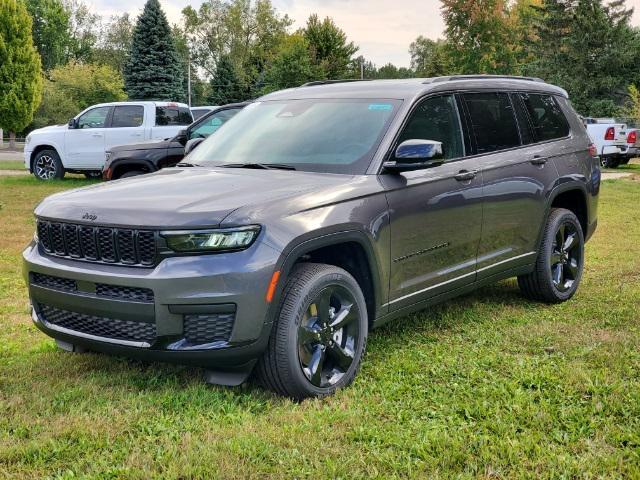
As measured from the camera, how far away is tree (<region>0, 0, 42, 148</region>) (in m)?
32.9

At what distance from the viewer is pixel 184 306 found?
11.5 feet

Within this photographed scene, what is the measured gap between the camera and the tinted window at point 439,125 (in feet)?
15.5

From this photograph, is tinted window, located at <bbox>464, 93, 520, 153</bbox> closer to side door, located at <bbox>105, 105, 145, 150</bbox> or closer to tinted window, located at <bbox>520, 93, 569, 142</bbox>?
tinted window, located at <bbox>520, 93, 569, 142</bbox>

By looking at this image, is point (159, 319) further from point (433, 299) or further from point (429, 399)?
point (433, 299)

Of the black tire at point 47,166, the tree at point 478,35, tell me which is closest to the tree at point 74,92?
the tree at point 478,35

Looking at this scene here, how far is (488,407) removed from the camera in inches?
148

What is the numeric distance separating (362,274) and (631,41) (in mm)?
43149

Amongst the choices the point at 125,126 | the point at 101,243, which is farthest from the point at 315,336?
the point at 125,126

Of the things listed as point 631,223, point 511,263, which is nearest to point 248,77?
point 631,223

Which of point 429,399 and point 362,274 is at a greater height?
point 362,274

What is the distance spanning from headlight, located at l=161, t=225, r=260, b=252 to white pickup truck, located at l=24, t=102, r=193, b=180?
12762mm

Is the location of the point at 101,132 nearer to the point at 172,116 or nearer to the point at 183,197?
the point at 172,116

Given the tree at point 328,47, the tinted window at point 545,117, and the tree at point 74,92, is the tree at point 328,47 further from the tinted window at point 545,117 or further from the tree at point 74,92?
the tinted window at point 545,117

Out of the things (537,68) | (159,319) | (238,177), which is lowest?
(159,319)
